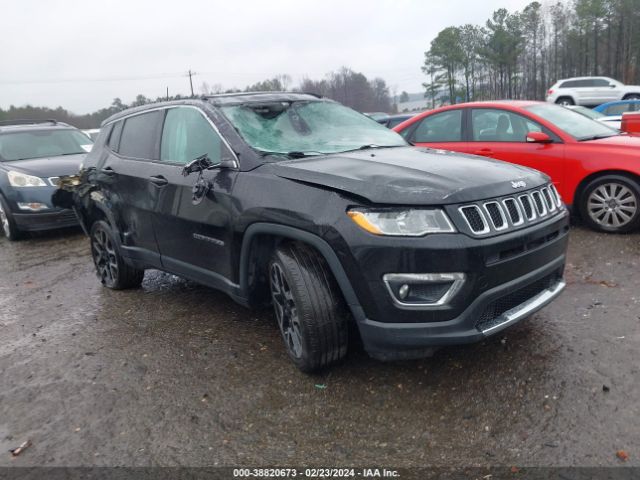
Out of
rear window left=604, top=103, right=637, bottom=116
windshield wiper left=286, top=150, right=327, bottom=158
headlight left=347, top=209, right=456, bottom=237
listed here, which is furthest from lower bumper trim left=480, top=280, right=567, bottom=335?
rear window left=604, top=103, right=637, bottom=116

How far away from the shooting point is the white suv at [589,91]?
2560 centimetres

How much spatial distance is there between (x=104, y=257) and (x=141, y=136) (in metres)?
1.46

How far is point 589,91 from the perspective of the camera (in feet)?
85.3

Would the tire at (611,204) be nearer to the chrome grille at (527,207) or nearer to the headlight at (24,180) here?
the chrome grille at (527,207)

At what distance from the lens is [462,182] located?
111 inches

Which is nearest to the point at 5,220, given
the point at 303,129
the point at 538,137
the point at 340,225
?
the point at 303,129

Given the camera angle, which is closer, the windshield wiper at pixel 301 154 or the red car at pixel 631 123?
the windshield wiper at pixel 301 154

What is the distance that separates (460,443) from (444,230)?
1.03 m

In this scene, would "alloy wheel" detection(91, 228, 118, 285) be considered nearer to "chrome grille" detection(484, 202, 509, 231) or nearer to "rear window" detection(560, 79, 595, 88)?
"chrome grille" detection(484, 202, 509, 231)

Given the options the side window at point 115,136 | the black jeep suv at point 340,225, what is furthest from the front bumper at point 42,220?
the black jeep suv at point 340,225

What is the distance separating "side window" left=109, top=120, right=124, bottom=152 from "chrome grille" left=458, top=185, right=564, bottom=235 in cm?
346

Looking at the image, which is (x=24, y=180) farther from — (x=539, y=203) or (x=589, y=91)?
(x=589, y=91)

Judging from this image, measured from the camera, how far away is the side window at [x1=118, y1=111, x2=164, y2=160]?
431 centimetres

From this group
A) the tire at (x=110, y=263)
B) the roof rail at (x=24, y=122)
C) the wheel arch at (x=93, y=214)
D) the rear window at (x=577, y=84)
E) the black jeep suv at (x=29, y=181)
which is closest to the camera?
the wheel arch at (x=93, y=214)
